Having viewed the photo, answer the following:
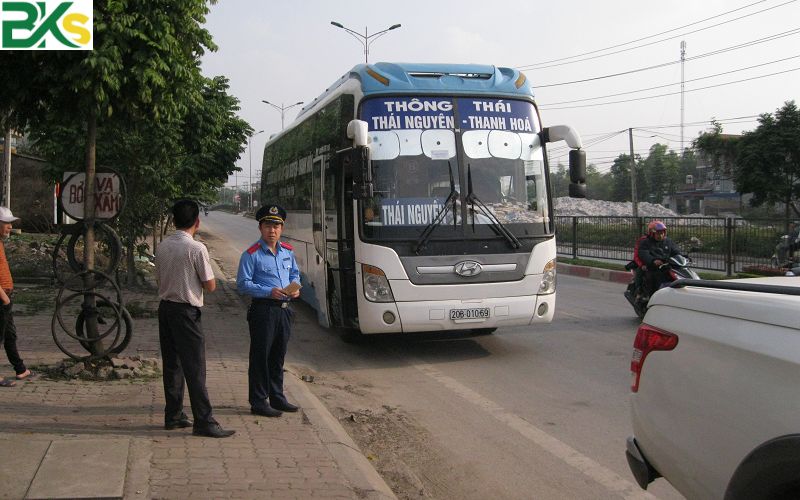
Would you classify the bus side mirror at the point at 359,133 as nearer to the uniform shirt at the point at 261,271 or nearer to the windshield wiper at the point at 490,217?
the windshield wiper at the point at 490,217

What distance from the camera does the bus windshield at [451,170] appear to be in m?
8.65

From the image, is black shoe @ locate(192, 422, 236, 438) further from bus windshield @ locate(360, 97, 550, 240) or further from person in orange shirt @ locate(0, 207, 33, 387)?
bus windshield @ locate(360, 97, 550, 240)

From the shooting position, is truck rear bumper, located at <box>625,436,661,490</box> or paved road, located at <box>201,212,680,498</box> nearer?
truck rear bumper, located at <box>625,436,661,490</box>

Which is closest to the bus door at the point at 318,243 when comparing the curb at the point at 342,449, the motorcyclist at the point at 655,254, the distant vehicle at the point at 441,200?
the distant vehicle at the point at 441,200

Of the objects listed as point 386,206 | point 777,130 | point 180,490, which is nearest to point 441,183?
point 386,206

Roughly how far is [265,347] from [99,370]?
6.96 ft

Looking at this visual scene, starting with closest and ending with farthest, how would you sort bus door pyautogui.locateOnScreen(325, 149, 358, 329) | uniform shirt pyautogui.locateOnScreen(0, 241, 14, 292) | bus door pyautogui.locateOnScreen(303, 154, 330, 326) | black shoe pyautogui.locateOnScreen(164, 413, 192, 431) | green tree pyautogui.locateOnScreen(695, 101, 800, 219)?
black shoe pyautogui.locateOnScreen(164, 413, 192, 431), uniform shirt pyautogui.locateOnScreen(0, 241, 14, 292), bus door pyautogui.locateOnScreen(325, 149, 358, 329), bus door pyautogui.locateOnScreen(303, 154, 330, 326), green tree pyautogui.locateOnScreen(695, 101, 800, 219)

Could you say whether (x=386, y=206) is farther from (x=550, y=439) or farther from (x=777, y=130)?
(x=777, y=130)

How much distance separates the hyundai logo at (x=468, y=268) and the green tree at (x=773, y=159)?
21.2 m

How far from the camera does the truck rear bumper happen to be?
3.56 metres

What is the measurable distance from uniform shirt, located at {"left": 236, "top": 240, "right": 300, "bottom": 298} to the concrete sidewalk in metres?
1.00

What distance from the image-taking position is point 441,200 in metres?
8.72

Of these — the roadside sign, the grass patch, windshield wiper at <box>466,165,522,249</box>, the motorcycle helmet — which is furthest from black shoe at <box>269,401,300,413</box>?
the motorcycle helmet

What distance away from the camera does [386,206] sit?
8.64m
